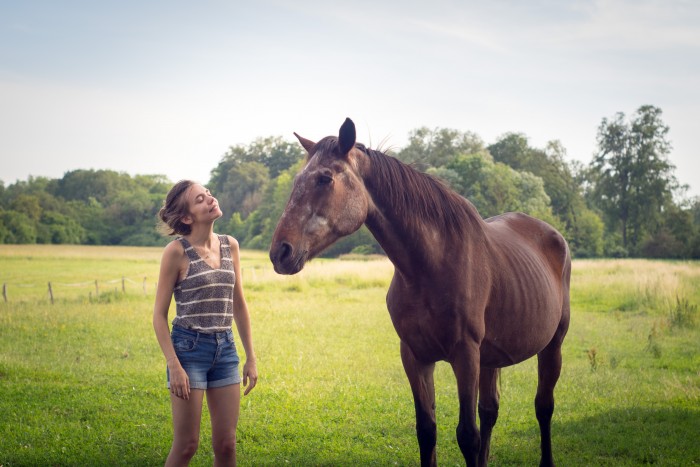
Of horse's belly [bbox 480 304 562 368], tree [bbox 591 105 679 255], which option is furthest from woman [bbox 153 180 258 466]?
tree [bbox 591 105 679 255]

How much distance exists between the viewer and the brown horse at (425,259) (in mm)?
3084

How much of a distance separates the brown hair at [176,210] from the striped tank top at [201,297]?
9 cm

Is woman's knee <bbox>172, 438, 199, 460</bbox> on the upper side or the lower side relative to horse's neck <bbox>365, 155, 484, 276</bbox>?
lower

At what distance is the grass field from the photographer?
5.24 m

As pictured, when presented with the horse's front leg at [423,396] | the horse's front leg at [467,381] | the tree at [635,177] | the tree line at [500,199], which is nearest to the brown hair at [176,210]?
the horse's front leg at [423,396]

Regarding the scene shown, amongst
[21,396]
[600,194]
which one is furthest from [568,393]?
[600,194]

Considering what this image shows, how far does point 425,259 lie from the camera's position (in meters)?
3.40

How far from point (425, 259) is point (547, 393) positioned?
2158 millimetres

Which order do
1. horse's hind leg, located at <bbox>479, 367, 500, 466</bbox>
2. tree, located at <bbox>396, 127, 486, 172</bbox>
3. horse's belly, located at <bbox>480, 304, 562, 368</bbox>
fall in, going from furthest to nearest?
tree, located at <bbox>396, 127, 486, 172</bbox>, horse's hind leg, located at <bbox>479, 367, 500, 466</bbox>, horse's belly, located at <bbox>480, 304, 562, 368</bbox>

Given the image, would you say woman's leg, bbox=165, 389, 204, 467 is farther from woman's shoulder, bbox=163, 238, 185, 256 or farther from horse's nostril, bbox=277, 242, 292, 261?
horse's nostril, bbox=277, 242, 292, 261

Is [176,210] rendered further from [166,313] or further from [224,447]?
[224,447]

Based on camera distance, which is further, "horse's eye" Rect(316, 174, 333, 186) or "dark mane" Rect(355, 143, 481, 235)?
"dark mane" Rect(355, 143, 481, 235)

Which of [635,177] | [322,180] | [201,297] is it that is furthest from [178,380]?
[635,177]

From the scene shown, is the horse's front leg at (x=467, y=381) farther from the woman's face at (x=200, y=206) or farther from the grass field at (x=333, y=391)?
the grass field at (x=333, y=391)
